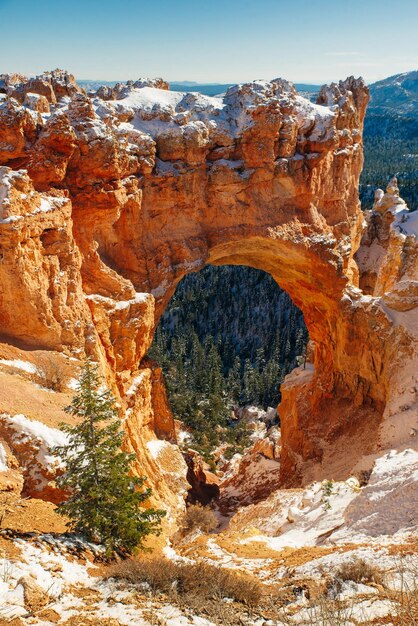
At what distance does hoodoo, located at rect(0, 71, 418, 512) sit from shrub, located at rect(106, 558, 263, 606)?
443 inches

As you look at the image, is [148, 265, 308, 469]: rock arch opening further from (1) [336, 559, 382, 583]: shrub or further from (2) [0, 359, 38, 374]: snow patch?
(1) [336, 559, 382, 583]: shrub

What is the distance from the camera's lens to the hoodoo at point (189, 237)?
20.7 metres

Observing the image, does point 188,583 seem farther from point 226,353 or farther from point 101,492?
point 226,353

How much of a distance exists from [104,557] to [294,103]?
25.6 metres

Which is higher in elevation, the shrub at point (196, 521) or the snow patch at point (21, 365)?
the snow patch at point (21, 365)

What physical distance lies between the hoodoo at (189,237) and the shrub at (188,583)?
11251 mm

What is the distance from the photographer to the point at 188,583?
967cm

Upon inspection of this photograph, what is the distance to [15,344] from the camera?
64.5 ft

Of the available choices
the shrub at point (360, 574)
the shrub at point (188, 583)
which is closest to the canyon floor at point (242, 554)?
the shrub at point (360, 574)

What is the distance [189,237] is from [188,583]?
21.1 metres

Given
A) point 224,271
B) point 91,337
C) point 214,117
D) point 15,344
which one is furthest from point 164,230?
point 224,271

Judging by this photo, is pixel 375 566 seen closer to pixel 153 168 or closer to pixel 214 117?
pixel 153 168

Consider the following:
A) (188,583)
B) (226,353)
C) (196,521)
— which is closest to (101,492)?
(188,583)

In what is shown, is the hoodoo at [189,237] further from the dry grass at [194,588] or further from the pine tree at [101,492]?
the dry grass at [194,588]
